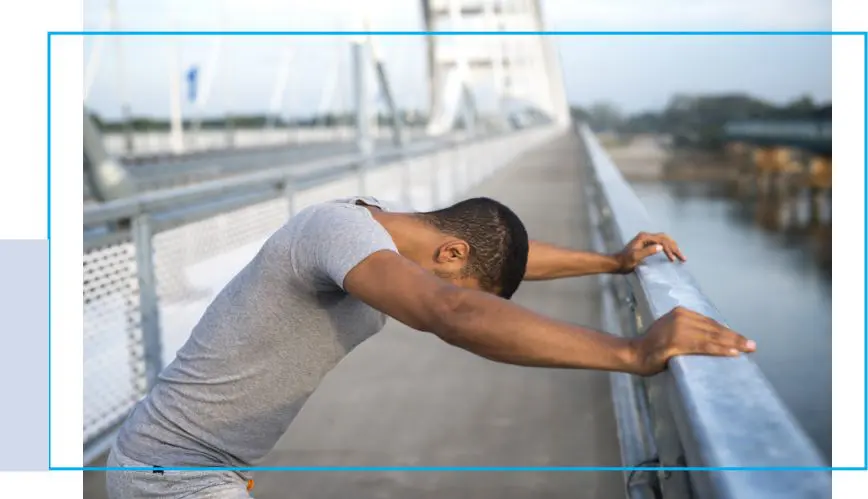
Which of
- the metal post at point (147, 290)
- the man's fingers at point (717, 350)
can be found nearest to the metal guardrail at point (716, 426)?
the man's fingers at point (717, 350)

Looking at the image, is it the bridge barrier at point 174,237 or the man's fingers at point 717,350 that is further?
the bridge barrier at point 174,237

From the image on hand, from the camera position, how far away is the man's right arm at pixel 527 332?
1125 mm

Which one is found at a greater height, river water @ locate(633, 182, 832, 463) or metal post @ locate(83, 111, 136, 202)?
metal post @ locate(83, 111, 136, 202)

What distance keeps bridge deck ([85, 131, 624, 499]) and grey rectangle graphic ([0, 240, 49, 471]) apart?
35 cm

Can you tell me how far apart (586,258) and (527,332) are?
28.8 inches

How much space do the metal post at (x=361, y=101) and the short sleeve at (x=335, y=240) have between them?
1.41 metres

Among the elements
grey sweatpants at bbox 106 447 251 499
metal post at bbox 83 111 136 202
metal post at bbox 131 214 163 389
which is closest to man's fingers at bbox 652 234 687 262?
grey sweatpants at bbox 106 447 251 499

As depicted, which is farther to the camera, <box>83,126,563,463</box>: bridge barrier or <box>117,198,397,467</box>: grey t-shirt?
<box>83,126,563,463</box>: bridge barrier

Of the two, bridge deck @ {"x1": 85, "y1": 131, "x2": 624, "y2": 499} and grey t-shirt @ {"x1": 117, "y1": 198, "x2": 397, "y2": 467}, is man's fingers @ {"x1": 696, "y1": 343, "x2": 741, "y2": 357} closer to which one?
grey t-shirt @ {"x1": 117, "y1": 198, "x2": 397, "y2": 467}

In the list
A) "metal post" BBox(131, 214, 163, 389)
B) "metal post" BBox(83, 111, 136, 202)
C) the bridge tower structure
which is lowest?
"metal post" BBox(131, 214, 163, 389)

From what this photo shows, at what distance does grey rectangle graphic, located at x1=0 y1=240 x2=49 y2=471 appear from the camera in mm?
2072

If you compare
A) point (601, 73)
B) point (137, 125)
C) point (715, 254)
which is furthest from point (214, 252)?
point (137, 125)

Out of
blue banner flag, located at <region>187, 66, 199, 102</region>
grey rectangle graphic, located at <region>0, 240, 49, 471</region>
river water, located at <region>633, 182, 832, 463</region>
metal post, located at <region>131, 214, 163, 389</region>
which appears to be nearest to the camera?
river water, located at <region>633, 182, 832, 463</region>

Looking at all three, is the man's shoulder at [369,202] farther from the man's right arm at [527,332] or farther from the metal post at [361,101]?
the metal post at [361,101]
